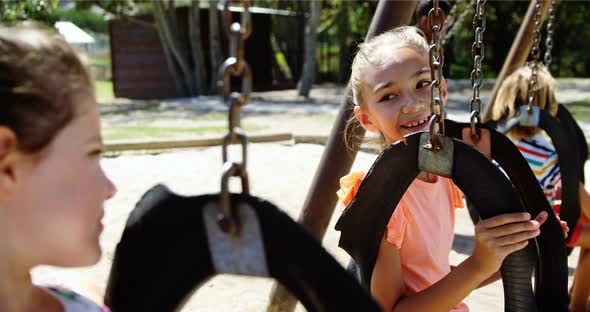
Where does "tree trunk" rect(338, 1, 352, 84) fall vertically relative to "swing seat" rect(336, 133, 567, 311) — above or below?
below

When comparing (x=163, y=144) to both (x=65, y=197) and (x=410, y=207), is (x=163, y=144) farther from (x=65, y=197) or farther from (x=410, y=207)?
(x=65, y=197)

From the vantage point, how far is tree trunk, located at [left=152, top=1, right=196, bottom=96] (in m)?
14.0

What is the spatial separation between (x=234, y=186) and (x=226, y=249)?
395 cm

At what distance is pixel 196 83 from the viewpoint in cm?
1476

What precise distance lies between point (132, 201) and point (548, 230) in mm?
3665

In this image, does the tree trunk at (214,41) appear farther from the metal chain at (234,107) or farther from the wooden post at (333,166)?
the metal chain at (234,107)

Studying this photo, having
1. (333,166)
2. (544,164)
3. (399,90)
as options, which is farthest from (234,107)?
(544,164)

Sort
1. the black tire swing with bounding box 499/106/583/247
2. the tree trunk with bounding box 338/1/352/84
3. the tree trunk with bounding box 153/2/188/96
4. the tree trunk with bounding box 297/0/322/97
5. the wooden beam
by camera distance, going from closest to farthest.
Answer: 1. the black tire swing with bounding box 499/106/583/247
2. the wooden beam
3. the tree trunk with bounding box 297/0/322/97
4. the tree trunk with bounding box 153/2/188/96
5. the tree trunk with bounding box 338/1/352/84

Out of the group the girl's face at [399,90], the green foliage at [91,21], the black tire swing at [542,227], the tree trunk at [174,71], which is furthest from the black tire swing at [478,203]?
the green foliage at [91,21]

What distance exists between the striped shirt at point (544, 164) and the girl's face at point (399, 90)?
4.70ft

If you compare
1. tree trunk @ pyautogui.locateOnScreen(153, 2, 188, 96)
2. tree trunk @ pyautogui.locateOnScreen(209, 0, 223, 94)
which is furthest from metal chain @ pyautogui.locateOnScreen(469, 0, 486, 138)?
tree trunk @ pyautogui.locateOnScreen(153, 2, 188, 96)

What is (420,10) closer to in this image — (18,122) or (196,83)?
(18,122)

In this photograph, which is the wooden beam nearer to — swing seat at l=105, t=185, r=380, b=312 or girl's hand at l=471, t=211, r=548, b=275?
girl's hand at l=471, t=211, r=548, b=275

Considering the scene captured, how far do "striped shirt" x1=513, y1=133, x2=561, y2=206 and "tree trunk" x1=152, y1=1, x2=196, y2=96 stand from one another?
1184cm
